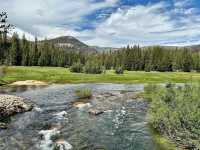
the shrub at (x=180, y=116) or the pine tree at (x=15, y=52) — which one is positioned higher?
the pine tree at (x=15, y=52)

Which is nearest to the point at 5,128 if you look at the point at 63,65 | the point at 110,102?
the point at 110,102

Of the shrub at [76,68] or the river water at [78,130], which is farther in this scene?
the shrub at [76,68]

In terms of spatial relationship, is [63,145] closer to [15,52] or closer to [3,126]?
[3,126]

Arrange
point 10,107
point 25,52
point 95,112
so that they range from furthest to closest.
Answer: point 25,52 → point 95,112 → point 10,107

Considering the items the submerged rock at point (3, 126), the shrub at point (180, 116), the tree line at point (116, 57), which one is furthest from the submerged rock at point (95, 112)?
the tree line at point (116, 57)

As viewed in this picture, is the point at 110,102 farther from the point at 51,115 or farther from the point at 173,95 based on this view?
the point at 173,95

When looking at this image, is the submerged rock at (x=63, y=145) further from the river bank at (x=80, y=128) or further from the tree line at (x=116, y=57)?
the tree line at (x=116, y=57)

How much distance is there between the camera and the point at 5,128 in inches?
1229

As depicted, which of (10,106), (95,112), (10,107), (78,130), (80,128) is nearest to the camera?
(78,130)

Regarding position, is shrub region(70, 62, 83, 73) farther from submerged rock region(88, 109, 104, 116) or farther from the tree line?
submerged rock region(88, 109, 104, 116)

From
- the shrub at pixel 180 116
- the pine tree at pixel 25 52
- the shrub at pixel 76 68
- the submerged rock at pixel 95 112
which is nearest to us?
the shrub at pixel 180 116

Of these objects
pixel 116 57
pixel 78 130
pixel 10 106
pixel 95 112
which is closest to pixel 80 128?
pixel 78 130

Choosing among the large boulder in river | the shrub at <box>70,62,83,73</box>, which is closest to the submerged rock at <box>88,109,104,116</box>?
the large boulder in river

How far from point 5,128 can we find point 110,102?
22603 mm
